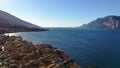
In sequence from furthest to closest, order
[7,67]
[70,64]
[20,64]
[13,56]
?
1. [13,56]
2. [70,64]
3. [20,64]
4. [7,67]

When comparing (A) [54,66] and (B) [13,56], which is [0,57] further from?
(A) [54,66]

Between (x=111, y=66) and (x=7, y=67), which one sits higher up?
(x=7, y=67)

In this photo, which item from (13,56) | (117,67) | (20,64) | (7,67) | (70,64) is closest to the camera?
(7,67)

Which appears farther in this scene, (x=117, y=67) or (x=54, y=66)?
(x=117, y=67)

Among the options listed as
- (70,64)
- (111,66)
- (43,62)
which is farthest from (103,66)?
(43,62)

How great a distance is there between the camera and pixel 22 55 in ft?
171

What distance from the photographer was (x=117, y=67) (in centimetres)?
6166

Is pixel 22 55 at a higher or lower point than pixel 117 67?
higher

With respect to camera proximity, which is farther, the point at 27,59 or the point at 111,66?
the point at 111,66

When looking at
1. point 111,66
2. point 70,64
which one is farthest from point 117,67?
point 70,64

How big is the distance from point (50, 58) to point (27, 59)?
660cm

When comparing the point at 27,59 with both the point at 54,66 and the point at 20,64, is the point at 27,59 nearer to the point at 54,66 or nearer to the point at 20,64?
the point at 20,64

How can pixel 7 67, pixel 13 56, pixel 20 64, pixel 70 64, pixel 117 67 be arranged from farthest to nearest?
pixel 117 67
pixel 13 56
pixel 70 64
pixel 20 64
pixel 7 67

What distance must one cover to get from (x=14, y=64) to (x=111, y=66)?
3665 cm
